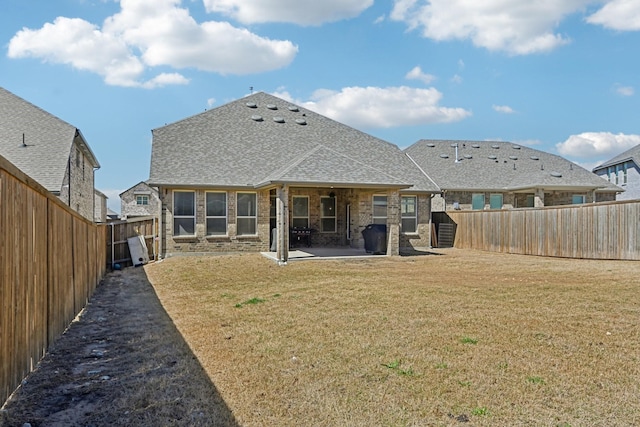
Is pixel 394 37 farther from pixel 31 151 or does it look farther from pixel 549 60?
pixel 31 151

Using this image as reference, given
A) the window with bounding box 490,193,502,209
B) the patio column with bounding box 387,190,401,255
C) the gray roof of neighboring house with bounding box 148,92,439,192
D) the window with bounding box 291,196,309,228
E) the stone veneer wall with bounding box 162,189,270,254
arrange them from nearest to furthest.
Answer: the gray roof of neighboring house with bounding box 148,92,439,192, the patio column with bounding box 387,190,401,255, the stone veneer wall with bounding box 162,189,270,254, the window with bounding box 291,196,309,228, the window with bounding box 490,193,502,209

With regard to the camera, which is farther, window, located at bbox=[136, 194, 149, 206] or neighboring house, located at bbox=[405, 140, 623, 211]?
window, located at bbox=[136, 194, 149, 206]

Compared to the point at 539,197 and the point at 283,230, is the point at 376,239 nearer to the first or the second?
the point at 283,230

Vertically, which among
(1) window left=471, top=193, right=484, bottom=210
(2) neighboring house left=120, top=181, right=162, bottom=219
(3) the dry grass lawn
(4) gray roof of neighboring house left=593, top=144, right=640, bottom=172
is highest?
(4) gray roof of neighboring house left=593, top=144, right=640, bottom=172

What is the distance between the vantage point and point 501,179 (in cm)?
2805

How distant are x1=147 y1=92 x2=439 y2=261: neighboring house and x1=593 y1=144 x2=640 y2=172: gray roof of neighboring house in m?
19.8

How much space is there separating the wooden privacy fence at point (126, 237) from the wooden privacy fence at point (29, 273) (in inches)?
338

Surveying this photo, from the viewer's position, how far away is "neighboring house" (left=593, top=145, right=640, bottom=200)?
32750mm

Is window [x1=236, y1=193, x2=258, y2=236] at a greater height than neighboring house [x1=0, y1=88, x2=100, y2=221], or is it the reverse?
neighboring house [x1=0, y1=88, x2=100, y2=221]

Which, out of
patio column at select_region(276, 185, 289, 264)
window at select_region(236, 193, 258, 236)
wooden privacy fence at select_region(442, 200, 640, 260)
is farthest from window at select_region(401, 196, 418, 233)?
patio column at select_region(276, 185, 289, 264)

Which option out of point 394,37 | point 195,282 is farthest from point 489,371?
point 394,37

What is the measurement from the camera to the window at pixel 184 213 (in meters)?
18.1

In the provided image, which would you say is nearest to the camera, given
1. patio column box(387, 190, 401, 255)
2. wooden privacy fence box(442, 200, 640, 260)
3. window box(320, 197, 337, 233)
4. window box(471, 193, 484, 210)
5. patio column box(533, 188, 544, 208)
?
wooden privacy fence box(442, 200, 640, 260)

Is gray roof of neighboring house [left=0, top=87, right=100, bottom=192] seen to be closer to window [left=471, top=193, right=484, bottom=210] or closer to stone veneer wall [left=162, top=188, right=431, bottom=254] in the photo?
stone veneer wall [left=162, top=188, right=431, bottom=254]
